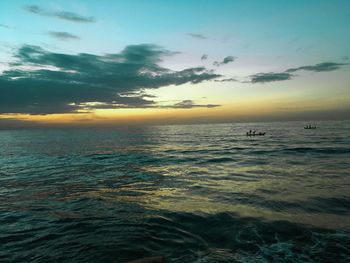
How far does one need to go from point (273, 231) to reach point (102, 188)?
530 inches

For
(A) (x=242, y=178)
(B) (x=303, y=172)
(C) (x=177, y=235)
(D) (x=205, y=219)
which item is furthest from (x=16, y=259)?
(B) (x=303, y=172)

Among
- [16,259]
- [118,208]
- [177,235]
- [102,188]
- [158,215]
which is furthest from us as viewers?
[102,188]

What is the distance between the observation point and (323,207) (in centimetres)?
1421

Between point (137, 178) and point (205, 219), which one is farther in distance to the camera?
point (137, 178)

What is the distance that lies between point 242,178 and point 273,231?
12.4 meters

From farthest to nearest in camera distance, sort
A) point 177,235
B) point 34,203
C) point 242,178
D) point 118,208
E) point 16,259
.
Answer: point 242,178 < point 34,203 < point 118,208 < point 177,235 < point 16,259

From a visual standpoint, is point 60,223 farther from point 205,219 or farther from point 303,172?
point 303,172

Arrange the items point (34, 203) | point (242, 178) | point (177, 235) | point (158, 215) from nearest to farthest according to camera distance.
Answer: point (177, 235) < point (158, 215) < point (34, 203) < point (242, 178)

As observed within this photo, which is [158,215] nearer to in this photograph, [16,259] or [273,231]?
[273,231]

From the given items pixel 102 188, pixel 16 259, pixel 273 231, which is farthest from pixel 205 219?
pixel 102 188

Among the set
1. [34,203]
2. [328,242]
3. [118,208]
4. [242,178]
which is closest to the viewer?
[328,242]

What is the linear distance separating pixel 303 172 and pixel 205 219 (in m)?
16.5

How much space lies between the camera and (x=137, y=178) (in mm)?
24359

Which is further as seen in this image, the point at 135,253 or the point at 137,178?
the point at 137,178
